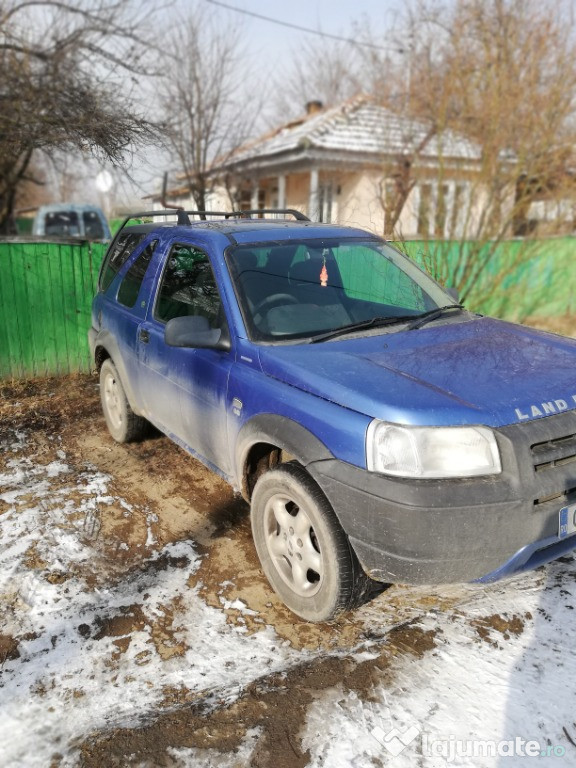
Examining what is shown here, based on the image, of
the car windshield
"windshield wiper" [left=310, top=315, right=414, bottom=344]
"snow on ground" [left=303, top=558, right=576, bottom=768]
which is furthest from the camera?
the car windshield

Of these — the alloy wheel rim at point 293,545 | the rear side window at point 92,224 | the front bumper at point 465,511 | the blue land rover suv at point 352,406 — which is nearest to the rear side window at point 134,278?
the blue land rover suv at point 352,406

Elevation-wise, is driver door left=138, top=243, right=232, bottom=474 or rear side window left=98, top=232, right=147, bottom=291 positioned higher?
rear side window left=98, top=232, right=147, bottom=291

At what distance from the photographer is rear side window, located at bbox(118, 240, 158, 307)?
421cm

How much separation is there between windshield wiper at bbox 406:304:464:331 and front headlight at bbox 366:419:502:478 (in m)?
1.01

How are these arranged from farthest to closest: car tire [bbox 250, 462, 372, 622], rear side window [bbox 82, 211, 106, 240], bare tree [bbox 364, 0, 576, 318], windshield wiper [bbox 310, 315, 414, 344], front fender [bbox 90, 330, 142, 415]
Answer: rear side window [bbox 82, 211, 106, 240]
bare tree [bbox 364, 0, 576, 318]
front fender [bbox 90, 330, 142, 415]
windshield wiper [bbox 310, 315, 414, 344]
car tire [bbox 250, 462, 372, 622]

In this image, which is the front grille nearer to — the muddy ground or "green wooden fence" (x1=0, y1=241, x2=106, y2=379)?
the muddy ground

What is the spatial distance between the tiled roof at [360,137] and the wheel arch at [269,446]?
799 cm

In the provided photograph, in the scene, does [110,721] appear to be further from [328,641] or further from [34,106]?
[34,106]

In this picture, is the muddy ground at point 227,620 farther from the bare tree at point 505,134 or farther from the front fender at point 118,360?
the bare tree at point 505,134

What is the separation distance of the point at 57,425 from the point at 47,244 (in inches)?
88.3

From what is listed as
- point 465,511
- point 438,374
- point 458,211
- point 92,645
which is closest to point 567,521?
point 465,511

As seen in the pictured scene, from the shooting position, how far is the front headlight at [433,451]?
231cm

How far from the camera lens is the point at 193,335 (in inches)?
121

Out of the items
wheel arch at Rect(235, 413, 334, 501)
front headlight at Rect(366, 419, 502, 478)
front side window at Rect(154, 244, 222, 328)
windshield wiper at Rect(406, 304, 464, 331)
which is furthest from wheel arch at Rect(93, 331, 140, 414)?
front headlight at Rect(366, 419, 502, 478)
